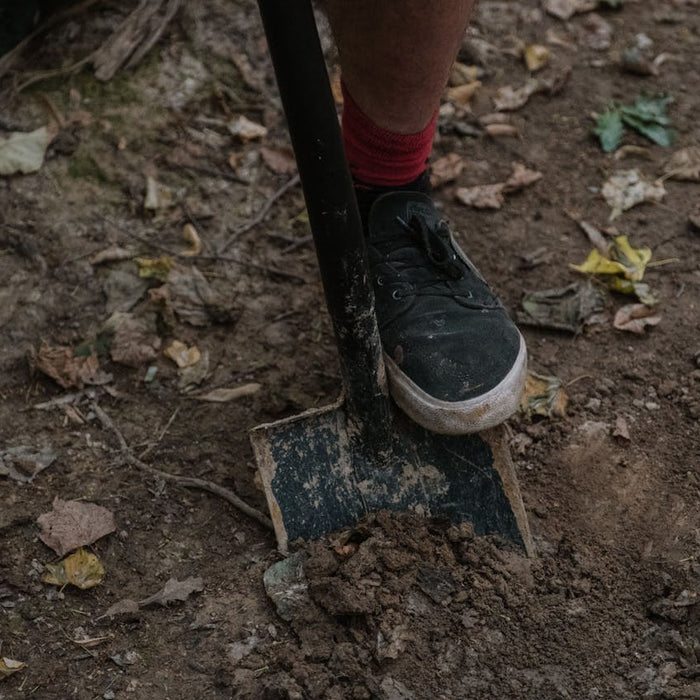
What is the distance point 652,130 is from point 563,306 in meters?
0.99

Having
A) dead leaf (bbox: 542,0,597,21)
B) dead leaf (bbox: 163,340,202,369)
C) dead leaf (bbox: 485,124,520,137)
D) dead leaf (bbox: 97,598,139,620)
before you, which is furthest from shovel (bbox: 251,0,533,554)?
dead leaf (bbox: 542,0,597,21)

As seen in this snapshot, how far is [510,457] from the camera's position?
1.97 m

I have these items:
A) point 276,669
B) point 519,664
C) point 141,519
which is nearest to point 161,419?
point 141,519

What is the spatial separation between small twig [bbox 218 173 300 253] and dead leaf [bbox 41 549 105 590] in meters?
1.10

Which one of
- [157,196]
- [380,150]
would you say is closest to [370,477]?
[380,150]

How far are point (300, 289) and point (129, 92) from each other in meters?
0.99

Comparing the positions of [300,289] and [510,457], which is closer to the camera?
[510,457]

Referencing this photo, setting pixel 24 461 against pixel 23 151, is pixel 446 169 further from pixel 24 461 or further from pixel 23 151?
pixel 24 461

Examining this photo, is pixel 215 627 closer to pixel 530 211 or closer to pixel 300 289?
pixel 300 289

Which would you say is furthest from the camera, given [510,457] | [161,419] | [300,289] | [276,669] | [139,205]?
[139,205]

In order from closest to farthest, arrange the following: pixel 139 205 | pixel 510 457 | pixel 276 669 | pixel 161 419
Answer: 1. pixel 276 669
2. pixel 510 457
3. pixel 161 419
4. pixel 139 205

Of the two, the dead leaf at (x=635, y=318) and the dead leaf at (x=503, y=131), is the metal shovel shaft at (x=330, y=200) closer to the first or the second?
the dead leaf at (x=635, y=318)

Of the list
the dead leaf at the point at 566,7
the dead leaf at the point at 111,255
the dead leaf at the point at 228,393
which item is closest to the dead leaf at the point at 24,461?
the dead leaf at the point at 228,393

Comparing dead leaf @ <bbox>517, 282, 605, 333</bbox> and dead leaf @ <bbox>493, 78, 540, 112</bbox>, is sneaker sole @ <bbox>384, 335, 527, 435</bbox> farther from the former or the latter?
dead leaf @ <bbox>493, 78, 540, 112</bbox>
